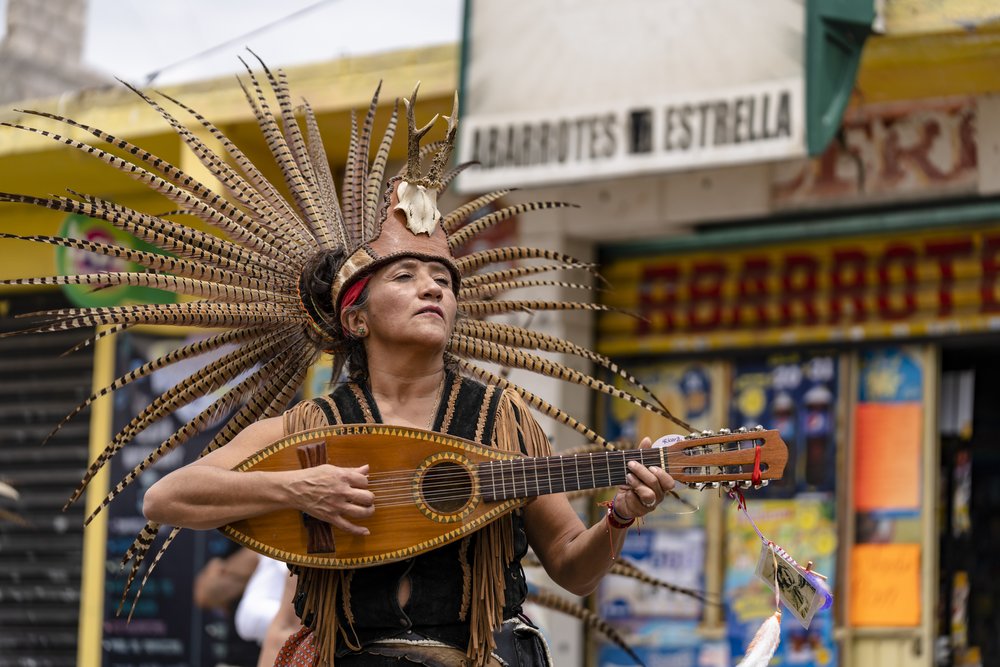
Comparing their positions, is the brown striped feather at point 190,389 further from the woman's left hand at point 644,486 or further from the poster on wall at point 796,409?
the poster on wall at point 796,409

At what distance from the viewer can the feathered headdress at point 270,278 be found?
13.4ft

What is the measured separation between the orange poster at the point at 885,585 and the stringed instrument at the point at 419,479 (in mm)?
4636

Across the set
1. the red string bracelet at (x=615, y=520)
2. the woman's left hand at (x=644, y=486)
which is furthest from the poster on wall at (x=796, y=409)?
the woman's left hand at (x=644, y=486)

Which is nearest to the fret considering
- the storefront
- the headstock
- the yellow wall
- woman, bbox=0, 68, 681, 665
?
woman, bbox=0, 68, 681, 665

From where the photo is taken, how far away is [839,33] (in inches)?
283

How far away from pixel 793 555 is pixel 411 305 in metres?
4.77

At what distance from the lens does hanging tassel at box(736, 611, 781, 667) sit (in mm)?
3406

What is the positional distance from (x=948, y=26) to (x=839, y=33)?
44 cm

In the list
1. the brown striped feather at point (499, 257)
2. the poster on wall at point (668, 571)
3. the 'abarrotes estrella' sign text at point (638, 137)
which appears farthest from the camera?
the poster on wall at point (668, 571)

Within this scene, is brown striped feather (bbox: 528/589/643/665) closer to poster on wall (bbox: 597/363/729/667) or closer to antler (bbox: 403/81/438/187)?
antler (bbox: 403/81/438/187)

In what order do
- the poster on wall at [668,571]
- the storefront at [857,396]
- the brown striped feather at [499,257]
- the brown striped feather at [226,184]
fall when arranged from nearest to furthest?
1. the brown striped feather at [226,184]
2. the brown striped feather at [499,257]
3. the storefront at [857,396]
4. the poster on wall at [668,571]

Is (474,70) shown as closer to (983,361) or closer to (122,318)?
(983,361)

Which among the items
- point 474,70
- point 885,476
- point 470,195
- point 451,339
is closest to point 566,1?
point 474,70

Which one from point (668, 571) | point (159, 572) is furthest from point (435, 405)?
point (159, 572)
